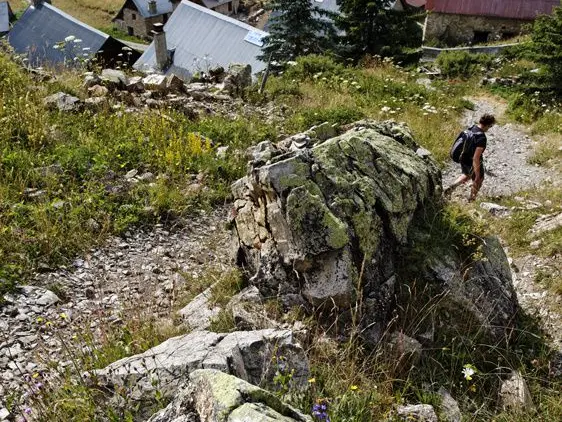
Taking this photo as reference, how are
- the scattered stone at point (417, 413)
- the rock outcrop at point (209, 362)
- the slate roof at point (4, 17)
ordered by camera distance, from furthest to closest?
the slate roof at point (4, 17)
the scattered stone at point (417, 413)
the rock outcrop at point (209, 362)

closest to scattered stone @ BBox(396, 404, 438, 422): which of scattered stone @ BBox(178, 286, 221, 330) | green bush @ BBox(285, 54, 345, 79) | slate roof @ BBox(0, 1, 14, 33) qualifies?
scattered stone @ BBox(178, 286, 221, 330)

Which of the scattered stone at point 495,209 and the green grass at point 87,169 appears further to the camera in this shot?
the scattered stone at point 495,209

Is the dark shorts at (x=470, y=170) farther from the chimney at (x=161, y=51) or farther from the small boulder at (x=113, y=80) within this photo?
the chimney at (x=161, y=51)

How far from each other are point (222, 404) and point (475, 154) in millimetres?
7696

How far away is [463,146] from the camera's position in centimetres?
930

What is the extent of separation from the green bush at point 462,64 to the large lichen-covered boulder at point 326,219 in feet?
Result: 59.2

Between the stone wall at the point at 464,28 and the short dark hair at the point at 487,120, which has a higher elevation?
the stone wall at the point at 464,28

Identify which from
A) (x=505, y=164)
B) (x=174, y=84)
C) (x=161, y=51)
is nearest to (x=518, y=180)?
(x=505, y=164)

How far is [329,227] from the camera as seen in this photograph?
5.20 metres

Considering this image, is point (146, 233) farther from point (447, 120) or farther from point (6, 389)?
point (447, 120)

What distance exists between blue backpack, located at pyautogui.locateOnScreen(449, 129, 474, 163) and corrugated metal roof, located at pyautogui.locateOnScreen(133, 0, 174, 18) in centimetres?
5682

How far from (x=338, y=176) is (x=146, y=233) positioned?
9.98 feet

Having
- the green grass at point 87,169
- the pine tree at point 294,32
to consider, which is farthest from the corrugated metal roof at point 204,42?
the green grass at point 87,169

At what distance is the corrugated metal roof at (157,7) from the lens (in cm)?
5894
